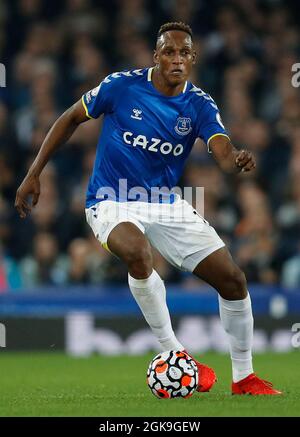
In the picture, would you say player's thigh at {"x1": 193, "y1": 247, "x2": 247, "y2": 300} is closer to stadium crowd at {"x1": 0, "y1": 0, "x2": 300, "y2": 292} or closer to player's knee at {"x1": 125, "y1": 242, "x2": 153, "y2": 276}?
player's knee at {"x1": 125, "y1": 242, "x2": 153, "y2": 276}

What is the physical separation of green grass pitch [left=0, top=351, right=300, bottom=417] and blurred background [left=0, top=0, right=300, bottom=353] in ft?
1.98

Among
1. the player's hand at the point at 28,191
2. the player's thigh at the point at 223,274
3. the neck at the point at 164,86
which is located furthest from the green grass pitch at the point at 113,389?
the neck at the point at 164,86

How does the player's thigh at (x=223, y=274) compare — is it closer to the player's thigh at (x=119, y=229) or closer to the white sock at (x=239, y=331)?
the white sock at (x=239, y=331)

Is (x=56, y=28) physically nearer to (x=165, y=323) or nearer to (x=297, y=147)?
(x=297, y=147)

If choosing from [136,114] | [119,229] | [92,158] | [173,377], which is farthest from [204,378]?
[92,158]

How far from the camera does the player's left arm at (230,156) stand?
6.55 metres

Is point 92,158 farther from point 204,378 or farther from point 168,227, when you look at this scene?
point 204,378

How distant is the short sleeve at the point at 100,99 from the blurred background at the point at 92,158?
4751mm

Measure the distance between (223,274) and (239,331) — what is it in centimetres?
41

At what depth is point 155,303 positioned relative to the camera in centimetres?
706

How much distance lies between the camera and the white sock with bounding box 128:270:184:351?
6977 millimetres

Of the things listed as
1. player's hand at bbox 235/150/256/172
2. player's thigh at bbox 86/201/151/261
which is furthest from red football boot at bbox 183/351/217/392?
player's hand at bbox 235/150/256/172

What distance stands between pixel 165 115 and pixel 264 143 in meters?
6.25
